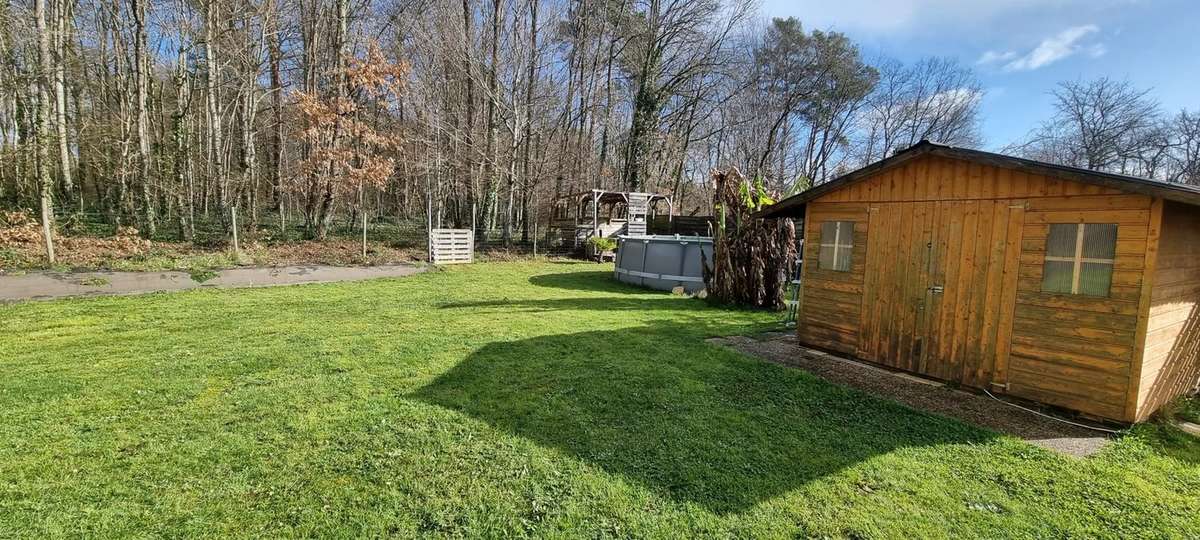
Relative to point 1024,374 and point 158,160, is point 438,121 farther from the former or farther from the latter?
point 1024,374

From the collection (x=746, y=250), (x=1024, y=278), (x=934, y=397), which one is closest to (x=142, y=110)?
(x=746, y=250)

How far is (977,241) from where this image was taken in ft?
14.5

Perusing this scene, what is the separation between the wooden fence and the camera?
14.8 metres

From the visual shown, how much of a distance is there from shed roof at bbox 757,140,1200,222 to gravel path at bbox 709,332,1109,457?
5.62 ft

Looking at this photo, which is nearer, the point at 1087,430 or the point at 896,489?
the point at 896,489

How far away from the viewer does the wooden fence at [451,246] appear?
14.8 m

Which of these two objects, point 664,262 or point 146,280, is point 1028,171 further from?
point 146,280

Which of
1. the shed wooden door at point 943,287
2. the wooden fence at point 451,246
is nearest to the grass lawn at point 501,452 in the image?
the shed wooden door at point 943,287

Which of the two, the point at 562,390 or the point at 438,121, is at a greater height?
the point at 438,121

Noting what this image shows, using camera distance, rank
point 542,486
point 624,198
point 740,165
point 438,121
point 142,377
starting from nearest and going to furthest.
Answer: point 542,486, point 142,377, point 438,121, point 624,198, point 740,165

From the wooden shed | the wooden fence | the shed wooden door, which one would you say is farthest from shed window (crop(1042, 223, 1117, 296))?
the wooden fence

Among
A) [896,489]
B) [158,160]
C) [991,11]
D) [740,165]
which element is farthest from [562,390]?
[740,165]

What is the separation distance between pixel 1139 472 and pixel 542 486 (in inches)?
141

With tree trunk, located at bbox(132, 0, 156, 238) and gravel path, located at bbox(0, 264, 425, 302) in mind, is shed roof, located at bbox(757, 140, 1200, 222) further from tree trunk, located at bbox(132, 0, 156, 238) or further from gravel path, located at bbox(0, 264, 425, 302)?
tree trunk, located at bbox(132, 0, 156, 238)
